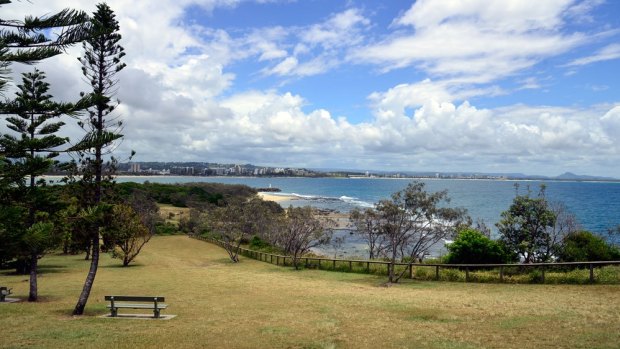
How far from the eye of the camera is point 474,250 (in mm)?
24219

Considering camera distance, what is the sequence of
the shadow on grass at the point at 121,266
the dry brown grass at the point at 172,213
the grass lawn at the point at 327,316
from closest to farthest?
the grass lawn at the point at 327,316, the shadow on grass at the point at 121,266, the dry brown grass at the point at 172,213

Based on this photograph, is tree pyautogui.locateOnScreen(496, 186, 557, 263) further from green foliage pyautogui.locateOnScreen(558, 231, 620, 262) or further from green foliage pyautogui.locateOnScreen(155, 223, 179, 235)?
green foliage pyautogui.locateOnScreen(155, 223, 179, 235)

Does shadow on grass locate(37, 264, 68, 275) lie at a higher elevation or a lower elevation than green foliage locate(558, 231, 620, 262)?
lower

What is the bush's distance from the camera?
24234 millimetres

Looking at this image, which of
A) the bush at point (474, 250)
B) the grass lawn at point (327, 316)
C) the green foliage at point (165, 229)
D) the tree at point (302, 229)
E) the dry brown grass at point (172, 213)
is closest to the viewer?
the grass lawn at point (327, 316)

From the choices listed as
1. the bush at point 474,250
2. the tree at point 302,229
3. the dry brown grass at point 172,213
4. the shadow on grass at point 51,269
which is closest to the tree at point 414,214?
the bush at point 474,250

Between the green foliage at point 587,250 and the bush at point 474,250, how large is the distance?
11.2ft

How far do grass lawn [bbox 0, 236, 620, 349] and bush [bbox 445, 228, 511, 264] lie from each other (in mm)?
4156

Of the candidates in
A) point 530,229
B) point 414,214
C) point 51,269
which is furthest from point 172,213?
point 530,229

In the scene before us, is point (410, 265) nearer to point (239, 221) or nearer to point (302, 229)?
point (302, 229)

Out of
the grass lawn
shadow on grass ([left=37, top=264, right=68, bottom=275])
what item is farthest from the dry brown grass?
the grass lawn

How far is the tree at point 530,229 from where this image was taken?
2688 cm

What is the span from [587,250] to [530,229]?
4554mm

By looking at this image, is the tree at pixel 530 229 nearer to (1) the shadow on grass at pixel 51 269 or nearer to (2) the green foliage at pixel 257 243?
(2) the green foliage at pixel 257 243
